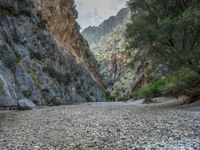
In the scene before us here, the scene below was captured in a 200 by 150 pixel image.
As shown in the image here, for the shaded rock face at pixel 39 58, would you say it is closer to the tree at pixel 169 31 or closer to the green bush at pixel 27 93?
the green bush at pixel 27 93

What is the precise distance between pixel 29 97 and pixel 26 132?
2694 cm

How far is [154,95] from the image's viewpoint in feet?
148

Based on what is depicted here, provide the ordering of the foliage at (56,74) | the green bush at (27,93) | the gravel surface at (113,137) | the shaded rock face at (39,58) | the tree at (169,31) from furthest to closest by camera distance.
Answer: the foliage at (56,74)
the shaded rock face at (39,58)
the green bush at (27,93)
the tree at (169,31)
the gravel surface at (113,137)

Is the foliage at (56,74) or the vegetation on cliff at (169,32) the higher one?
the foliage at (56,74)

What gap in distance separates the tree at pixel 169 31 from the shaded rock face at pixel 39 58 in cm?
1318

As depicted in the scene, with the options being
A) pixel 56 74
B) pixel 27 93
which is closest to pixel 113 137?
pixel 27 93

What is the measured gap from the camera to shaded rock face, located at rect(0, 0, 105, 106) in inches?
1547

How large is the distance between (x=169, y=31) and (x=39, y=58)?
37.1 meters

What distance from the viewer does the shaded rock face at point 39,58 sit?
39.3 meters

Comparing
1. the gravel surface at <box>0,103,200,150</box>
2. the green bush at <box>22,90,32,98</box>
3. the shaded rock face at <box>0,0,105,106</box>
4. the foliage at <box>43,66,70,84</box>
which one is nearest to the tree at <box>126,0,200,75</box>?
the gravel surface at <box>0,103,200,150</box>

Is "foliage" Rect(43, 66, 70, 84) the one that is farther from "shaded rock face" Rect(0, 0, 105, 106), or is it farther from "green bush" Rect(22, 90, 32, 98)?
"green bush" Rect(22, 90, 32, 98)

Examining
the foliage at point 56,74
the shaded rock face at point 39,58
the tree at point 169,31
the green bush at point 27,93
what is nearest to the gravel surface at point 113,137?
the tree at point 169,31

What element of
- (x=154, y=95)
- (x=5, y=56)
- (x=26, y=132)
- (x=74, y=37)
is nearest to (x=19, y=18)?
(x=5, y=56)

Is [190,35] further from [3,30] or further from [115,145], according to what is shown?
[3,30]
